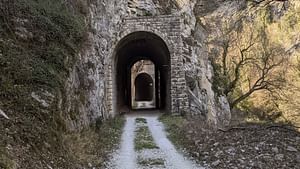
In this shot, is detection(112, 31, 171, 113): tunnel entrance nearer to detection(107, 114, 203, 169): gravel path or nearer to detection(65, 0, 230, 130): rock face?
detection(65, 0, 230, 130): rock face

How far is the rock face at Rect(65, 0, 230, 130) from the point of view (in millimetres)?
10758

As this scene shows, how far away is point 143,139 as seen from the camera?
39.4 feet

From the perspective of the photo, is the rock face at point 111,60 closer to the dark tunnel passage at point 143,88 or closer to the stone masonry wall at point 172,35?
the stone masonry wall at point 172,35

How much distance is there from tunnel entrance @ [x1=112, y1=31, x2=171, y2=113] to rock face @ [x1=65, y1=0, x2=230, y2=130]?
1.23 metres

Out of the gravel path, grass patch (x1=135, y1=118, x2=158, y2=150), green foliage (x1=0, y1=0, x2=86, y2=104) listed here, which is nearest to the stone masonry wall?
grass patch (x1=135, y1=118, x2=158, y2=150)

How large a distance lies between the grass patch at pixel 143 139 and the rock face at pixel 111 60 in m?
1.55

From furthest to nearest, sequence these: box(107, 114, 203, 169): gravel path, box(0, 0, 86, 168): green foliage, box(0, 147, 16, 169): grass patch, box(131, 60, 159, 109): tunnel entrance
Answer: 1. box(131, 60, 159, 109): tunnel entrance
2. box(107, 114, 203, 169): gravel path
3. box(0, 0, 86, 168): green foliage
4. box(0, 147, 16, 169): grass patch

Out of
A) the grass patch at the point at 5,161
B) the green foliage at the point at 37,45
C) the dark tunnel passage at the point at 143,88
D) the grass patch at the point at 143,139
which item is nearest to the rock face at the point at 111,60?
the green foliage at the point at 37,45

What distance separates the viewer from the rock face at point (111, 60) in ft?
35.3

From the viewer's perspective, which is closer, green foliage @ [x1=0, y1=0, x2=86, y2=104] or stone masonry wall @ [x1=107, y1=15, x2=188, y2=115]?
green foliage @ [x1=0, y1=0, x2=86, y2=104]

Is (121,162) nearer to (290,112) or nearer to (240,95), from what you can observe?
(290,112)

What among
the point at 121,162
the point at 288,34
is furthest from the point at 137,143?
the point at 288,34

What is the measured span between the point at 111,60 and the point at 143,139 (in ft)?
25.1

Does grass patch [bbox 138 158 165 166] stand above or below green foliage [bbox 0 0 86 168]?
below
